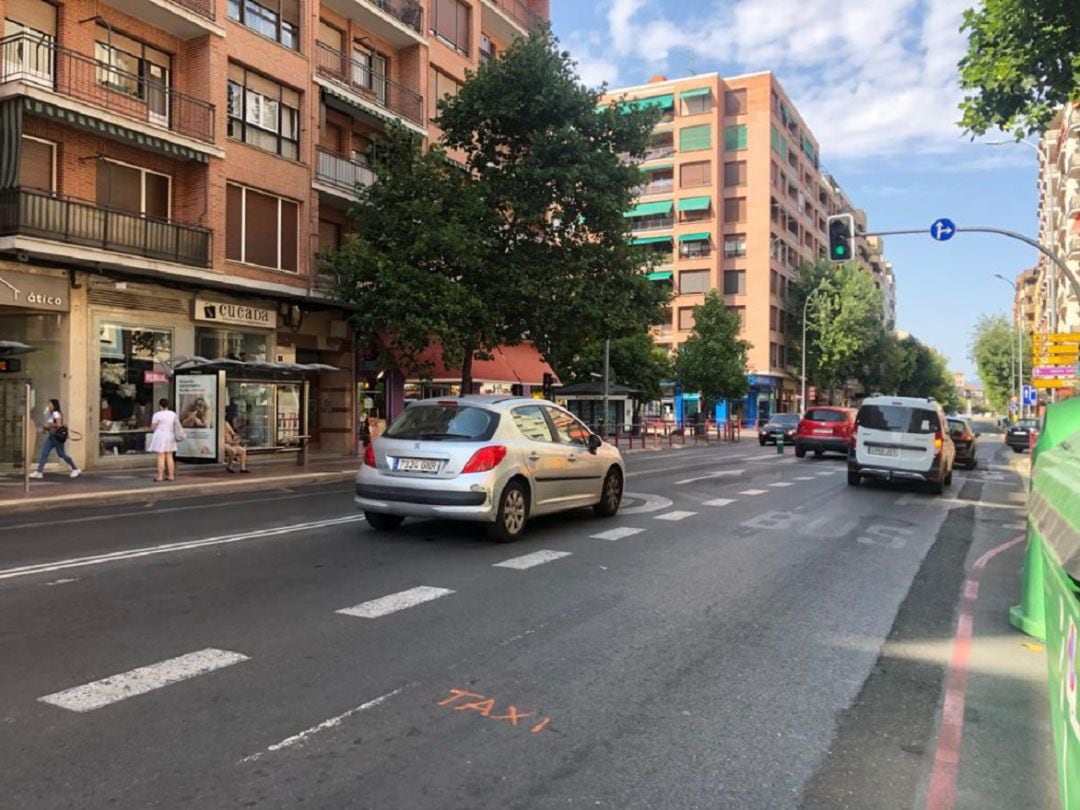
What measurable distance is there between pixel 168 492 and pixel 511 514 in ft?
26.8

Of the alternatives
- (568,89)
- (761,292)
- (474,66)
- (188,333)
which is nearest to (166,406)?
(188,333)

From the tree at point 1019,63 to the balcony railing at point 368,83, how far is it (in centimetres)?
1753

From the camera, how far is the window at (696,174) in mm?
61906

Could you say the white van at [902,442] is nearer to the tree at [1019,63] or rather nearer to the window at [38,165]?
the tree at [1019,63]

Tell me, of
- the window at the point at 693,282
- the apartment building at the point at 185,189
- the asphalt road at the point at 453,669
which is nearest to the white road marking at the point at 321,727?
the asphalt road at the point at 453,669

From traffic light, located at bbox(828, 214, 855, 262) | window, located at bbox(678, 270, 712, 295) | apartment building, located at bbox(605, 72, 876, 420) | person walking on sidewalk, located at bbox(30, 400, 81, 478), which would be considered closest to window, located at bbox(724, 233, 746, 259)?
apartment building, located at bbox(605, 72, 876, 420)

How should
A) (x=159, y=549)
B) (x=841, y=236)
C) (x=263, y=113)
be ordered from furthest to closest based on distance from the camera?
(x=263, y=113), (x=841, y=236), (x=159, y=549)

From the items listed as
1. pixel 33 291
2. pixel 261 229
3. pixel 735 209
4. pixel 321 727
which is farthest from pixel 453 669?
pixel 735 209

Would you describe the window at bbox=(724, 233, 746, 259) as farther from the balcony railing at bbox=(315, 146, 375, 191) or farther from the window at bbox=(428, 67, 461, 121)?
the balcony railing at bbox=(315, 146, 375, 191)

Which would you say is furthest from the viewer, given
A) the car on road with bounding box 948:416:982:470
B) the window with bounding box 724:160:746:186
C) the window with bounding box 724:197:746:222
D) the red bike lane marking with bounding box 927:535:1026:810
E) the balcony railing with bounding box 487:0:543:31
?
the window with bounding box 724:197:746:222

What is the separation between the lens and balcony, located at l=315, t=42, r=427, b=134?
78.6 ft

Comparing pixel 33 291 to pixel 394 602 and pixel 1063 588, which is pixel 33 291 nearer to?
pixel 394 602

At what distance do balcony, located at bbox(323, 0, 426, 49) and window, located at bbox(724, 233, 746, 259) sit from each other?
40083 millimetres

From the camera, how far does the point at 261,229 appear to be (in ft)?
71.8
